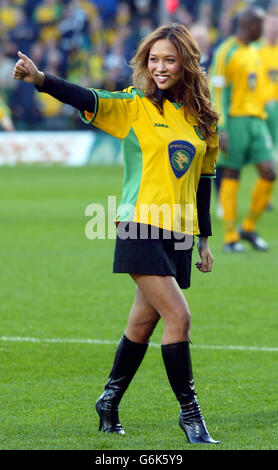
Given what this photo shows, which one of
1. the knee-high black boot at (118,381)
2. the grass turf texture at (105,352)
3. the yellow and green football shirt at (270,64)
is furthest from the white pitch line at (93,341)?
the yellow and green football shirt at (270,64)

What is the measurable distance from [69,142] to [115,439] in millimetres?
21027

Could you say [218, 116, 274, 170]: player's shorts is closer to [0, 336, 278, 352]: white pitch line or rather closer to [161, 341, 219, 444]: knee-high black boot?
[0, 336, 278, 352]: white pitch line

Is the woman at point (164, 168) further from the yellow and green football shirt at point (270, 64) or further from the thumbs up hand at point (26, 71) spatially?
the yellow and green football shirt at point (270, 64)

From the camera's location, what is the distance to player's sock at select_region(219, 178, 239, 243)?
1151 centimetres

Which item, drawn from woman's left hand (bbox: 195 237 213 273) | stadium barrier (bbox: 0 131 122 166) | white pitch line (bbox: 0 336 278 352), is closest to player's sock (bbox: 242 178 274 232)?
white pitch line (bbox: 0 336 278 352)

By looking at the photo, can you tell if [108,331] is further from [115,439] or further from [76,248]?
[76,248]

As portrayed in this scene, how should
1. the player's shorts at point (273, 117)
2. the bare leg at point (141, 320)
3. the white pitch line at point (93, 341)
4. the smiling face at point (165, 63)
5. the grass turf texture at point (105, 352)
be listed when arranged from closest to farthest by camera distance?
the smiling face at point (165, 63) → the bare leg at point (141, 320) → the grass turf texture at point (105, 352) → the white pitch line at point (93, 341) → the player's shorts at point (273, 117)

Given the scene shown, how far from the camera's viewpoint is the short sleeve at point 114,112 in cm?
459

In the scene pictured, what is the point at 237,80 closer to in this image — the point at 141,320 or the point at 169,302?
the point at 141,320

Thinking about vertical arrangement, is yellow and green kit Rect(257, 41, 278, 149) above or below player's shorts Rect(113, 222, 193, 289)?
above

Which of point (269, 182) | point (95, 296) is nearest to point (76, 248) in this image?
point (269, 182)

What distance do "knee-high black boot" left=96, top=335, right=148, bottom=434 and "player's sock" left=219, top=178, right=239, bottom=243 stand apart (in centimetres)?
667

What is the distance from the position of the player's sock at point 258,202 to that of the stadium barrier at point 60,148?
44.4 feet

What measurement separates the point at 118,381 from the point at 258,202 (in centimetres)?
709
